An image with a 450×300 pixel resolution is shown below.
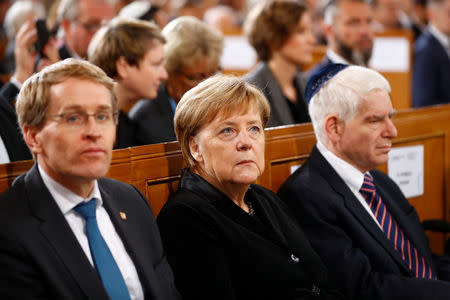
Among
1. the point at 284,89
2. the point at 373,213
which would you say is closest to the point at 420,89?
the point at 284,89

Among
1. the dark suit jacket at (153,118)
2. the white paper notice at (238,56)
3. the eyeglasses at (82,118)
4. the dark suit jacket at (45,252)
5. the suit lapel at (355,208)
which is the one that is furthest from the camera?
the white paper notice at (238,56)

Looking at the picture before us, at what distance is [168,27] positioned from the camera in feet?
13.1

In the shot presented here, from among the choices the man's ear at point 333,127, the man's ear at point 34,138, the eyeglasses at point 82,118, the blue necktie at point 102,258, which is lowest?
the blue necktie at point 102,258

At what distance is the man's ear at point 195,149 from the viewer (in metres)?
2.55

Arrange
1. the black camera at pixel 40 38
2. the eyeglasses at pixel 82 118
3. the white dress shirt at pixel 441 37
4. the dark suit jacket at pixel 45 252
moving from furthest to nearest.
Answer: the white dress shirt at pixel 441 37 → the black camera at pixel 40 38 → the eyeglasses at pixel 82 118 → the dark suit jacket at pixel 45 252

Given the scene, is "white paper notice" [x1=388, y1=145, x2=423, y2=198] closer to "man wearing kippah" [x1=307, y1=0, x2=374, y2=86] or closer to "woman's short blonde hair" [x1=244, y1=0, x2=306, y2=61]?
"woman's short blonde hair" [x1=244, y1=0, x2=306, y2=61]

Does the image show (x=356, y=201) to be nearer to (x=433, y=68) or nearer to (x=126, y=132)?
(x=126, y=132)

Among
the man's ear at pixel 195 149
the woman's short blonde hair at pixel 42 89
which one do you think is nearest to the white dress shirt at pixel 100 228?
the woman's short blonde hair at pixel 42 89

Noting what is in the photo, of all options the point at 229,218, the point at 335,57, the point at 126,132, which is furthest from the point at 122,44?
the point at 335,57

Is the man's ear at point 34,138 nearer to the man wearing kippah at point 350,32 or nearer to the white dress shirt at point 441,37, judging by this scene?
the man wearing kippah at point 350,32

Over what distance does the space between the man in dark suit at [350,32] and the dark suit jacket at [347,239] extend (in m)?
2.32

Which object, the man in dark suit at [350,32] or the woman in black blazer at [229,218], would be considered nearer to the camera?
the woman in black blazer at [229,218]

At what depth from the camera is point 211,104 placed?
97.5 inches

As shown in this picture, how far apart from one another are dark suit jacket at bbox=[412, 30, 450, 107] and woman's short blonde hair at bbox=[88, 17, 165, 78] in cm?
300
